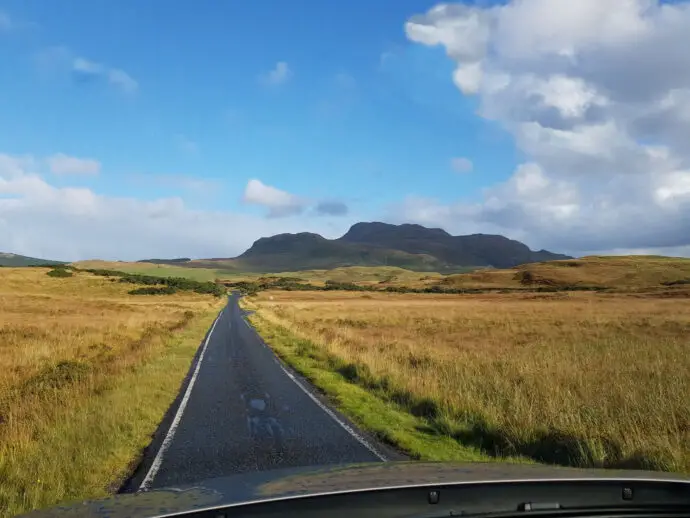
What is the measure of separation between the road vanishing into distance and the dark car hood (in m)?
3.25

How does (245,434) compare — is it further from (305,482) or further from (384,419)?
(305,482)

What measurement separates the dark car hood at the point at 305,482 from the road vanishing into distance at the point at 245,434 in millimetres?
3255

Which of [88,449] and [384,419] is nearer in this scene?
[88,449]

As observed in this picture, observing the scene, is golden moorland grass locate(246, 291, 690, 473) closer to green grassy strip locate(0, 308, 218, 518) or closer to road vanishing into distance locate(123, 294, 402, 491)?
road vanishing into distance locate(123, 294, 402, 491)

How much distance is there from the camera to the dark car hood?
363 cm

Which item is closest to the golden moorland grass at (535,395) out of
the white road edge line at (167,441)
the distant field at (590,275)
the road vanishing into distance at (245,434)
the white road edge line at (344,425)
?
the white road edge line at (344,425)

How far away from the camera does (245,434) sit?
10.3 m

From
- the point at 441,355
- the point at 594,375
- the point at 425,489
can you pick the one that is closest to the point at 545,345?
the point at 441,355

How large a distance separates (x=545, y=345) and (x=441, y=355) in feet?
20.4

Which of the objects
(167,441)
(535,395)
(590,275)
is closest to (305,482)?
(167,441)

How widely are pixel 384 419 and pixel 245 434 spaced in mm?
2688

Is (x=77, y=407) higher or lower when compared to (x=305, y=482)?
lower

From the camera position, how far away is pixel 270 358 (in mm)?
22547

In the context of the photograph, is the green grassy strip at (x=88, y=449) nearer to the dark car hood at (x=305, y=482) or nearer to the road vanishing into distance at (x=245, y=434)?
the road vanishing into distance at (x=245, y=434)
